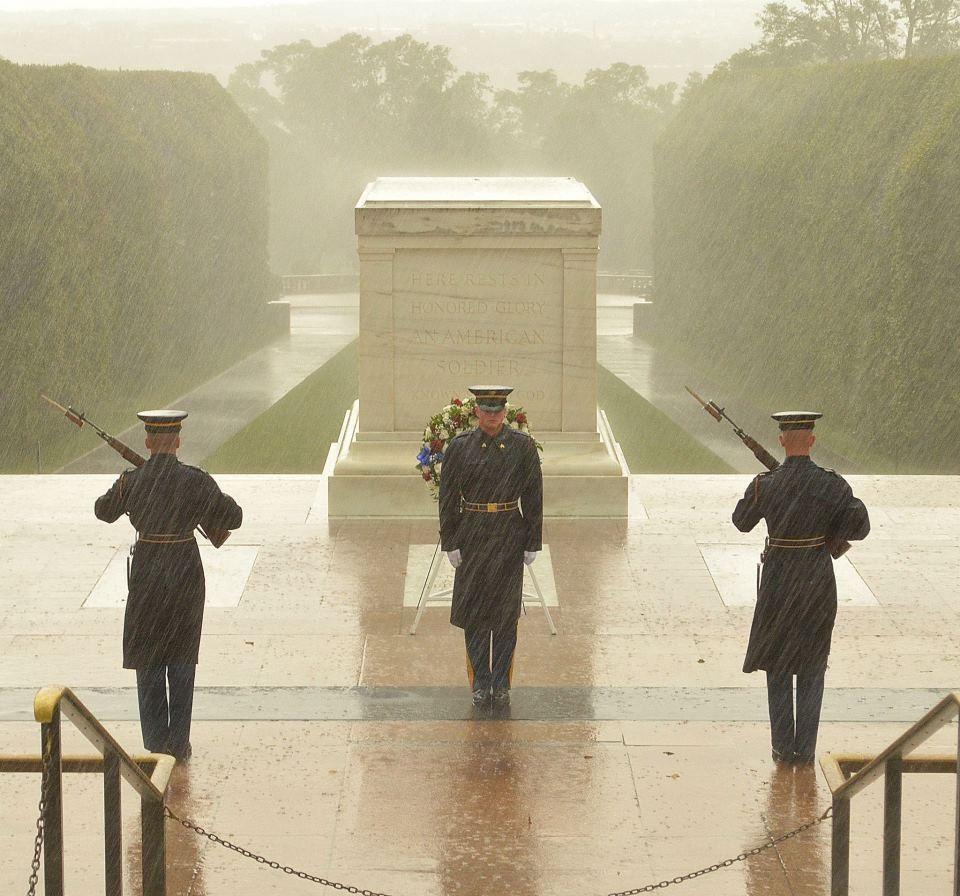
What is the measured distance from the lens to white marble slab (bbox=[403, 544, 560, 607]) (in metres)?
9.19

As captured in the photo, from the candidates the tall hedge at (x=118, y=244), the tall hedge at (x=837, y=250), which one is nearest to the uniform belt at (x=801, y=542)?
the tall hedge at (x=837, y=250)

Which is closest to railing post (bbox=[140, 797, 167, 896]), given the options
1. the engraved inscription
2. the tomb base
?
the tomb base

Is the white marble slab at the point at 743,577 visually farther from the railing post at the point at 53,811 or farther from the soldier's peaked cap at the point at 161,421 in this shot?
the railing post at the point at 53,811

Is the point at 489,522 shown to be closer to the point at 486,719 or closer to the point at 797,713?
the point at 486,719

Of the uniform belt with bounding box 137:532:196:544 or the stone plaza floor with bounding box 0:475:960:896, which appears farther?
the uniform belt with bounding box 137:532:196:544

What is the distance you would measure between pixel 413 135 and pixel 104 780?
5808 cm

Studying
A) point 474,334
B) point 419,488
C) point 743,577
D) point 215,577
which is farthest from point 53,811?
point 474,334

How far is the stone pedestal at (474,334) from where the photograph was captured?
1127cm

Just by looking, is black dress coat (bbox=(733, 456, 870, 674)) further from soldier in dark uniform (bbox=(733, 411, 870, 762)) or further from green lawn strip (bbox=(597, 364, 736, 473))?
green lawn strip (bbox=(597, 364, 736, 473))

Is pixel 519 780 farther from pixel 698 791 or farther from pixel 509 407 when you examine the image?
pixel 509 407

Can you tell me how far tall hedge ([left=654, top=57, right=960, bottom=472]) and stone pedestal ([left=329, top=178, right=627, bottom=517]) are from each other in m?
5.95

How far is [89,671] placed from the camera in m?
7.72

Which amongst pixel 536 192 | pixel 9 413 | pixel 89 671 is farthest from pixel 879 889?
pixel 9 413

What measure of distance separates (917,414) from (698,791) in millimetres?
11077
